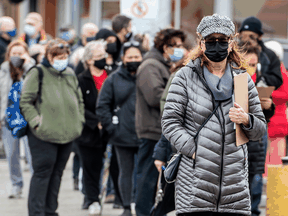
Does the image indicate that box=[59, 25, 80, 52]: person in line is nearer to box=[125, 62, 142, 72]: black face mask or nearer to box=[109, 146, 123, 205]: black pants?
box=[109, 146, 123, 205]: black pants

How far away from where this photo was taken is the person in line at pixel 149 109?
6.04 metres

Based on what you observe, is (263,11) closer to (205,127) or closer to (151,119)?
(151,119)

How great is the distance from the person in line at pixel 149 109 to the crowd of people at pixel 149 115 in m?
0.01

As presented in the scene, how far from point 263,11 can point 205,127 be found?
32.8 feet

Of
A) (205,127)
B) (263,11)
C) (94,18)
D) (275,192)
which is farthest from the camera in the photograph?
(94,18)

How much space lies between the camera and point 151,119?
609 centimetres

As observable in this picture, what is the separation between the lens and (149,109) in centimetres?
615

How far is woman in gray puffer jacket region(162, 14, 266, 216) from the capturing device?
3797mm

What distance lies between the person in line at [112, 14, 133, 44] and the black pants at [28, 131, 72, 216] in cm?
281

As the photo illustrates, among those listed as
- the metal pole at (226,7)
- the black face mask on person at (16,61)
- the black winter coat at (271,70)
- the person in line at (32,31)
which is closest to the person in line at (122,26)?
the black face mask on person at (16,61)

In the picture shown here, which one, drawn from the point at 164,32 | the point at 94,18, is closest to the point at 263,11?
the point at 94,18

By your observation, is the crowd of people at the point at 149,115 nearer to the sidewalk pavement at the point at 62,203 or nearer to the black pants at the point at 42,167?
the black pants at the point at 42,167

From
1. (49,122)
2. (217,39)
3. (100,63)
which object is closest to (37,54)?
(100,63)

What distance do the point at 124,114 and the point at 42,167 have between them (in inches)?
45.6
